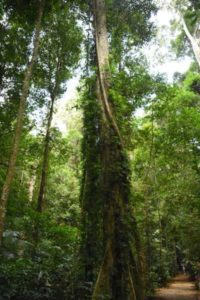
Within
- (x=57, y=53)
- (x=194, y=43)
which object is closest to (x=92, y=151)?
(x=57, y=53)

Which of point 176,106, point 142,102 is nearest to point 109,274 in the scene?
point 142,102

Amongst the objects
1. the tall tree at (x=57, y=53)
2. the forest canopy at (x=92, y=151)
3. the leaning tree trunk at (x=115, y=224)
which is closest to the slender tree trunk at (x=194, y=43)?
the forest canopy at (x=92, y=151)

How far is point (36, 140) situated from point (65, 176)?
31.1ft

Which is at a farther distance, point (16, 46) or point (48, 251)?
→ point (16, 46)

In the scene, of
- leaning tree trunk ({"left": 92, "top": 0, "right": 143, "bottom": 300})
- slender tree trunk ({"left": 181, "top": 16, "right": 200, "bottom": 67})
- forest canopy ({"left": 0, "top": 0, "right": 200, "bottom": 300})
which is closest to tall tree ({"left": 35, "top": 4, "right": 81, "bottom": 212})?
forest canopy ({"left": 0, "top": 0, "right": 200, "bottom": 300})

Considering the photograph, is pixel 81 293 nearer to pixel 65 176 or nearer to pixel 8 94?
pixel 8 94

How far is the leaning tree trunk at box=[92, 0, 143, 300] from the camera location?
19.6ft

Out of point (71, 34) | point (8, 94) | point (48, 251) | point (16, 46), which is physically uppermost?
point (71, 34)

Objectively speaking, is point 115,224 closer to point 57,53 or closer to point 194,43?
point 57,53

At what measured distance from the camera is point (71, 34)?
1231cm

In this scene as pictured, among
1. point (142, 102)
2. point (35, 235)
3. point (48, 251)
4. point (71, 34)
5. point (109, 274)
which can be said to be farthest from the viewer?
point (71, 34)

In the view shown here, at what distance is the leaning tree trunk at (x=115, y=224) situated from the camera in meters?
5.98

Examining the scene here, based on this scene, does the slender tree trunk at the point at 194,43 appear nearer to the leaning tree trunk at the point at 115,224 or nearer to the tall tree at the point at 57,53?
the tall tree at the point at 57,53

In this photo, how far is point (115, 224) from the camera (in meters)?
6.46
